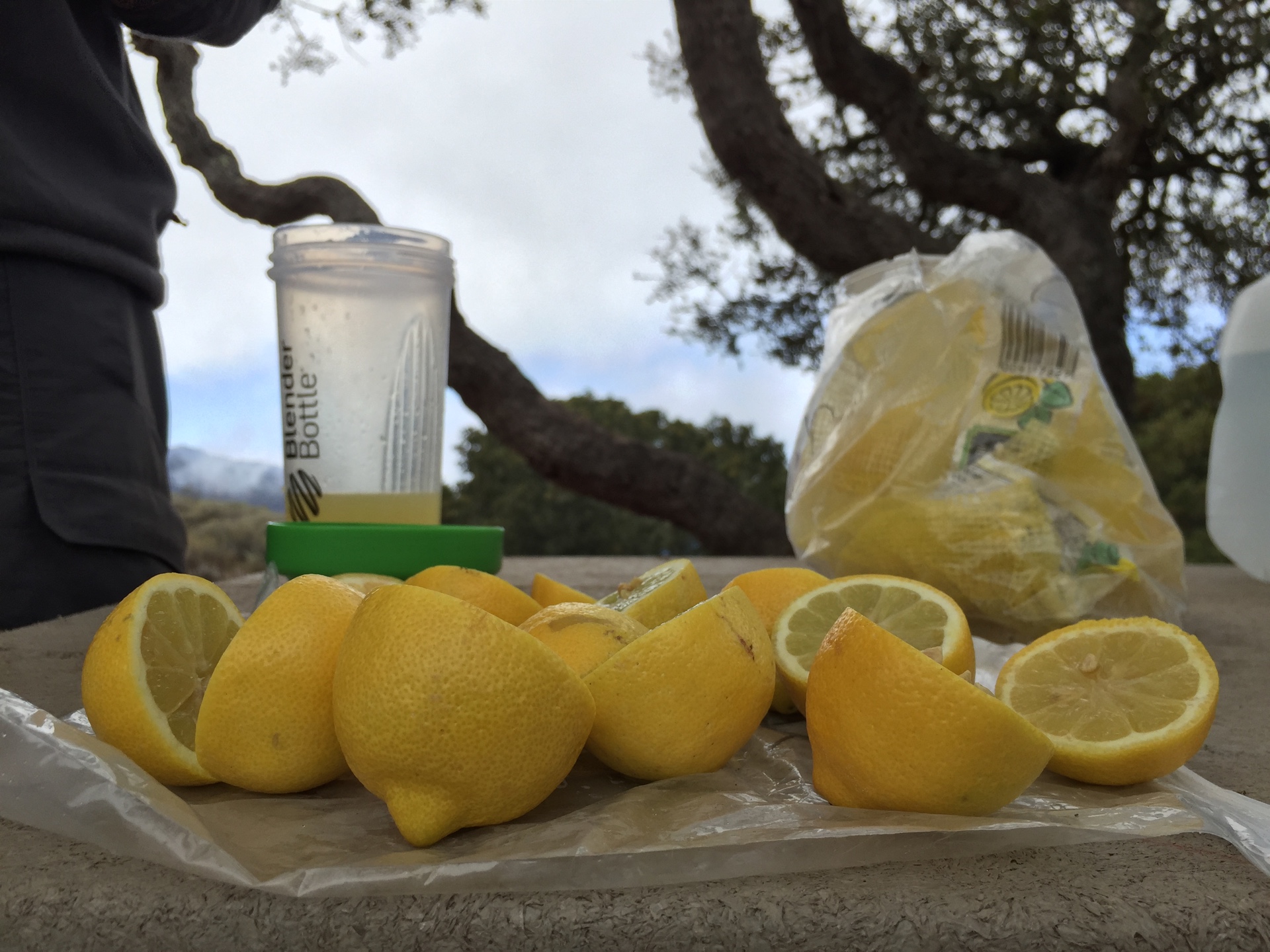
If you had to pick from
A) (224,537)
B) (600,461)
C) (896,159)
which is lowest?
(224,537)

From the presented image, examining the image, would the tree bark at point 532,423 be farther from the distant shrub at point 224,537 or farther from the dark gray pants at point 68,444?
the dark gray pants at point 68,444

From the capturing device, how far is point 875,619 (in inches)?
27.0

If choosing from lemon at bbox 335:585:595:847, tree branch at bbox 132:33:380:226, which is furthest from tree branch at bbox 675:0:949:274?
lemon at bbox 335:585:595:847

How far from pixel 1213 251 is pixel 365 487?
3.68 m

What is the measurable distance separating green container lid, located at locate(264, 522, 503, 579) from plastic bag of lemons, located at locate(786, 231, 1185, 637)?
0.52m

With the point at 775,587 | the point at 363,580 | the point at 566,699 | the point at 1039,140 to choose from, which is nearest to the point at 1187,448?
the point at 1039,140

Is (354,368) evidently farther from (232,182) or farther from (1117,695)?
(232,182)

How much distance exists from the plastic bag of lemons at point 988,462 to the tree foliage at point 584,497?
11.2 feet

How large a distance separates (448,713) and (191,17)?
3.31 ft

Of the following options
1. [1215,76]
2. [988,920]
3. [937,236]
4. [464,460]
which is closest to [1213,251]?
[1215,76]

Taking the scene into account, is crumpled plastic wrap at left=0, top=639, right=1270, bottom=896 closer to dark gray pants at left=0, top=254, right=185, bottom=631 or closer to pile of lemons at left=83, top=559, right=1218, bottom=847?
pile of lemons at left=83, top=559, right=1218, bottom=847

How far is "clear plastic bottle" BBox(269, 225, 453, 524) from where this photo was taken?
0.92m

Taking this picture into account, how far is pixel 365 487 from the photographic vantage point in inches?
36.6

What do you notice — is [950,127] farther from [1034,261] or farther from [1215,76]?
[1034,261]
